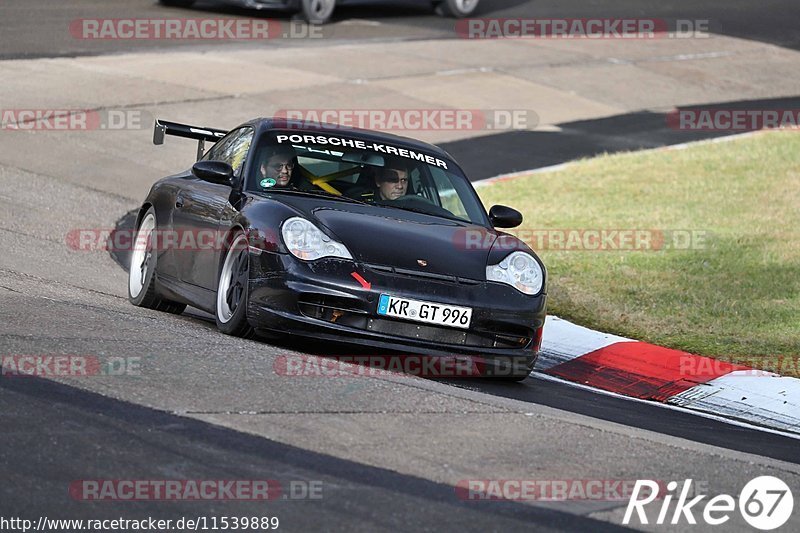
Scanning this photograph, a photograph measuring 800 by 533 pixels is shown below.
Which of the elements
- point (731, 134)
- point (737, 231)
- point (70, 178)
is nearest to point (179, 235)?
point (70, 178)

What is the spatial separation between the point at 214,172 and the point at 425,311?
172cm

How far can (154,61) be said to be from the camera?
2031cm

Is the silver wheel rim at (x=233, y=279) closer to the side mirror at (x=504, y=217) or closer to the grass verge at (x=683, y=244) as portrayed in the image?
the side mirror at (x=504, y=217)

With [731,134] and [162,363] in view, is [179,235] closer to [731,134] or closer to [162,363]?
A: [162,363]

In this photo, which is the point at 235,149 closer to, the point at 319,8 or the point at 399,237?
the point at 399,237

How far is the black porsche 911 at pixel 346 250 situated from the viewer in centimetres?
789

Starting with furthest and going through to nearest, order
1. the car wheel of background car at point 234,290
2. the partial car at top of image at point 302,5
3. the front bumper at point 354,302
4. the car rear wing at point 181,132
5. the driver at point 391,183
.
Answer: the partial car at top of image at point 302,5, the car rear wing at point 181,132, the driver at point 391,183, the car wheel of background car at point 234,290, the front bumper at point 354,302

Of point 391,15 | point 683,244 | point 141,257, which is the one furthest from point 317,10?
point 141,257

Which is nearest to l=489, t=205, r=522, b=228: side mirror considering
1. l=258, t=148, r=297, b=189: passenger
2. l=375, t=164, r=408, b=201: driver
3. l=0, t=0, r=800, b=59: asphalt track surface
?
l=375, t=164, r=408, b=201: driver

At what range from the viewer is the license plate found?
7859mm

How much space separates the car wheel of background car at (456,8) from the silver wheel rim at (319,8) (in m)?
3.11

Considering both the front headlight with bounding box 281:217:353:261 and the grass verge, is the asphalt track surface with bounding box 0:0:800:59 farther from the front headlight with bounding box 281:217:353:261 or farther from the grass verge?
the front headlight with bounding box 281:217:353:261

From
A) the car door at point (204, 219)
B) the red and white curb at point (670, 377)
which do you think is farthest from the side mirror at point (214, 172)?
the red and white curb at point (670, 377)

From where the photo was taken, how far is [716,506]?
19.1ft
